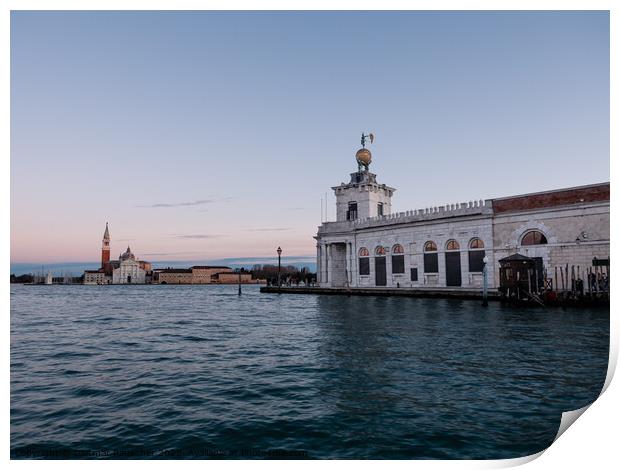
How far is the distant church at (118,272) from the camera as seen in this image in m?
162

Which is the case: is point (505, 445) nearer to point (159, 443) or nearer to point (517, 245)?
point (159, 443)

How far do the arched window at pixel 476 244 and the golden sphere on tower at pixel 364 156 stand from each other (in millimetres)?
21469

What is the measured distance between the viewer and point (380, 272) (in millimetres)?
47906

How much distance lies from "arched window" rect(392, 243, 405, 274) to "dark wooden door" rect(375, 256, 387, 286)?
157 centimetres

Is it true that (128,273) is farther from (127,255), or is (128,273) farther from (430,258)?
(430,258)

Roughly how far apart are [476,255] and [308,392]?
3270cm

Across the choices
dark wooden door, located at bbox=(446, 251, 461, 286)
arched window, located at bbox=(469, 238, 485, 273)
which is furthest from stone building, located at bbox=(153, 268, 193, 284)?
arched window, located at bbox=(469, 238, 485, 273)

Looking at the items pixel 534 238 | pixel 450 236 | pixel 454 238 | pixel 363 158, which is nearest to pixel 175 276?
pixel 363 158

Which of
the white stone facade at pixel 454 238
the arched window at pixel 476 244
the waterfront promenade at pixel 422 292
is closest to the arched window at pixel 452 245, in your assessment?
the white stone facade at pixel 454 238
